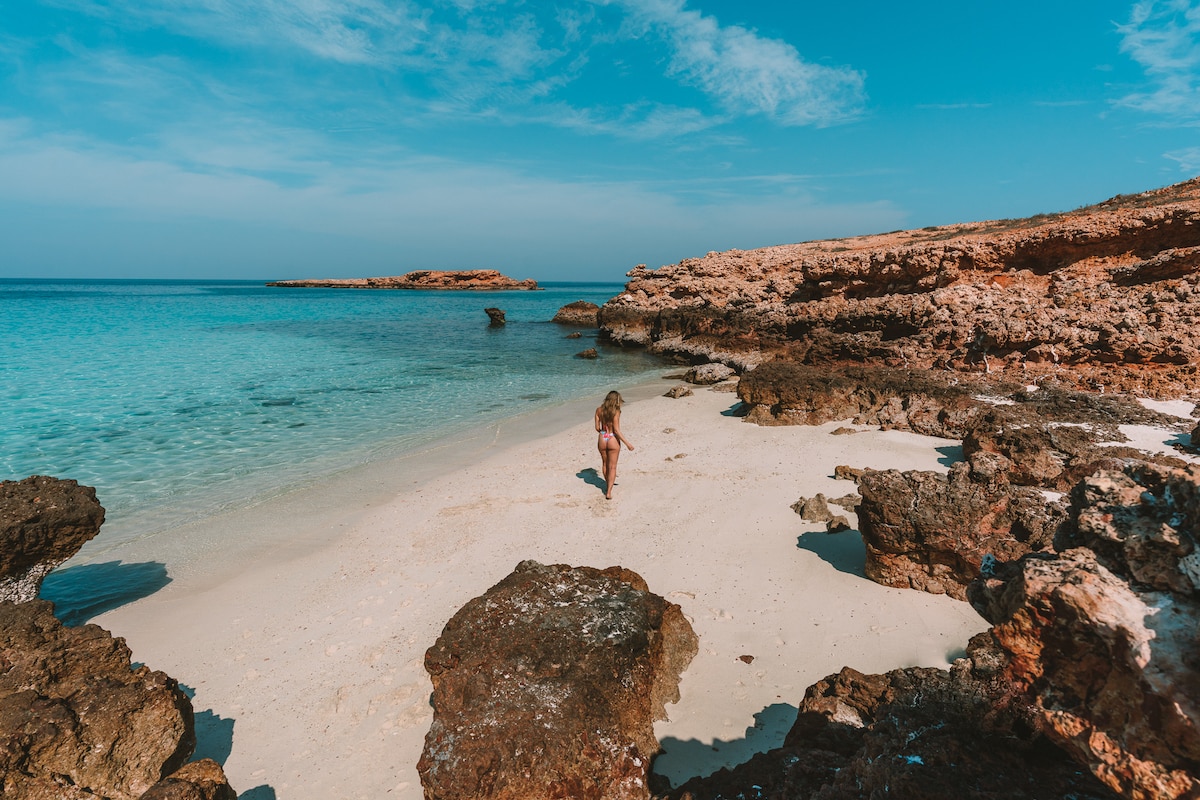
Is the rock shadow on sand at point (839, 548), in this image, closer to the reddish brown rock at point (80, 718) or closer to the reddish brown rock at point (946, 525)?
the reddish brown rock at point (946, 525)

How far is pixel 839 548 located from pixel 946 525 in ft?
4.08

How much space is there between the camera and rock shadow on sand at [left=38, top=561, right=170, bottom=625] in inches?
232

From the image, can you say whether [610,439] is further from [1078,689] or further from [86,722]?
[1078,689]

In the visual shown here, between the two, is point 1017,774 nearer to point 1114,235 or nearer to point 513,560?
point 513,560

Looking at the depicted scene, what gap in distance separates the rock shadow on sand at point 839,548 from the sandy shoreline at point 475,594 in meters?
0.03

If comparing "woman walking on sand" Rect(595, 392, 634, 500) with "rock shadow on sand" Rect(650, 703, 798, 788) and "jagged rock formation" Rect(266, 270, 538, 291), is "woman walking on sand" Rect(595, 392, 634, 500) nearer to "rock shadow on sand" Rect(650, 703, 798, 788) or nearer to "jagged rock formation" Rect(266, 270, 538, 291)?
"rock shadow on sand" Rect(650, 703, 798, 788)

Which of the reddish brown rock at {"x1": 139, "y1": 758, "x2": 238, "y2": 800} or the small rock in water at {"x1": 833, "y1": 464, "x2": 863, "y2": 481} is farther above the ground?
the reddish brown rock at {"x1": 139, "y1": 758, "x2": 238, "y2": 800}

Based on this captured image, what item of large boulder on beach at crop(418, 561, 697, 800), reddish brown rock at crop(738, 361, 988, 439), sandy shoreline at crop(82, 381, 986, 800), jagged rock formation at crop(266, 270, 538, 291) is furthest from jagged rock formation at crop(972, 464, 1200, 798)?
jagged rock formation at crop(266, 270, 538, 291)

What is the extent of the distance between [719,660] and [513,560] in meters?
2.71

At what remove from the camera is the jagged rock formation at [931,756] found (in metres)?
1.98

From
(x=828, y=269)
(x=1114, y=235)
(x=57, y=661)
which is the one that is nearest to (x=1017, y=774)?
(x=57, y=661)

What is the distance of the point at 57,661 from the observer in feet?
12.2

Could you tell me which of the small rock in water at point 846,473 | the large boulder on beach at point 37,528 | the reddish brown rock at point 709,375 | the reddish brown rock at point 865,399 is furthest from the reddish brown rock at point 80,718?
the reddish brown rock at point 709,375

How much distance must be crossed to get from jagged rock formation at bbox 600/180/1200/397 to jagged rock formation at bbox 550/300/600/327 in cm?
2055
